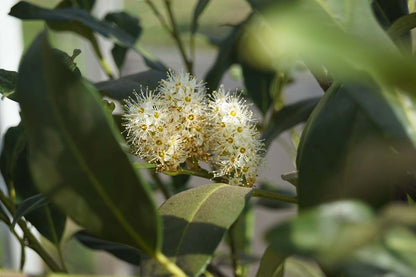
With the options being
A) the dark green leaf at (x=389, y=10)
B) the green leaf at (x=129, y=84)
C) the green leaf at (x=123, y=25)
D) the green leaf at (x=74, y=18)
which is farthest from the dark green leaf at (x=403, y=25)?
the green leaf at (x=123, y=25)

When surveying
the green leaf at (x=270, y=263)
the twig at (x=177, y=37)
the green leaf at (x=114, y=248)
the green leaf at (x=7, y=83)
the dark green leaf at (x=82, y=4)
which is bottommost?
the green leaf at (x=114, y=248)

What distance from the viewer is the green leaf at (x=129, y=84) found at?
413 mm

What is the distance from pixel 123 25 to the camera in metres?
0.75

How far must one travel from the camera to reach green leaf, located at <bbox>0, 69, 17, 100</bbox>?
0.31 meters

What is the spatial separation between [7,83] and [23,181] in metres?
0.21

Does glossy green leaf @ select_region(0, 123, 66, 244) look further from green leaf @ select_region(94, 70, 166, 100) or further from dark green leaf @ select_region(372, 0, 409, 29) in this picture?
dark green leaf @ select_region(372, 0, 409, 29)

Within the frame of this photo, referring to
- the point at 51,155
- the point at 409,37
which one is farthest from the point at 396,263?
the point at 409,37

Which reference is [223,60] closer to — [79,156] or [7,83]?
[7,83]

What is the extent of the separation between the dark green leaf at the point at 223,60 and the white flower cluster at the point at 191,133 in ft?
0.85

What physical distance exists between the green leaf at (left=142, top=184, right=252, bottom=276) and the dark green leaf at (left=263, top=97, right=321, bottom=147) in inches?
8.2

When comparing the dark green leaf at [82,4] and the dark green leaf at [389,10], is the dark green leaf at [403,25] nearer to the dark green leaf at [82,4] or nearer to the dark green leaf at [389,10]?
the dark green leaf at [389,10]

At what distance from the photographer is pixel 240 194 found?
0.28m

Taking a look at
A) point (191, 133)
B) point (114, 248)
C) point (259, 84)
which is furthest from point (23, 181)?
point (259, 84)

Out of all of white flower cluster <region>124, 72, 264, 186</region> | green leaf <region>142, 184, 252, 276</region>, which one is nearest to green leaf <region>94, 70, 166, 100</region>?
white flower cluster <region>124, 72, 264, 186</region>
